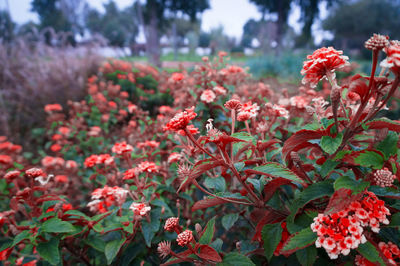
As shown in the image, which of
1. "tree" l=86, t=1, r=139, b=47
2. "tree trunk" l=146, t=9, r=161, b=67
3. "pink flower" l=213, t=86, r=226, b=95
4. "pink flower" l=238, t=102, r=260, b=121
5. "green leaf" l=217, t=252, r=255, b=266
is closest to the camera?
"green leaf" l=217, t=252, r=255, b=266

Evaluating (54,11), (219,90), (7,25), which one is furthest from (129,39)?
(219,90)

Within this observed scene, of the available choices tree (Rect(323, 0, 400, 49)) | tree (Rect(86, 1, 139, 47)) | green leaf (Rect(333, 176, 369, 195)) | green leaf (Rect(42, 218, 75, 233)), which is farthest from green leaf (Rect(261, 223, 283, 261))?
tree (Rect(86, 1, 139, 47))

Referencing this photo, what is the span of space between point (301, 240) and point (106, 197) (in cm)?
85

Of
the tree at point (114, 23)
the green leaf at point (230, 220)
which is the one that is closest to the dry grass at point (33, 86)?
the green leaf at point (230, 220)

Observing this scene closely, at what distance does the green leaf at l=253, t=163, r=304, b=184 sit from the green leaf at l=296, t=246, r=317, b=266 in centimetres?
21

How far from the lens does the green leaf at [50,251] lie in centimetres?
83

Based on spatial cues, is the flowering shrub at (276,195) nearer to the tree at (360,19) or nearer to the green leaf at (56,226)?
the green leaf at (56,226)

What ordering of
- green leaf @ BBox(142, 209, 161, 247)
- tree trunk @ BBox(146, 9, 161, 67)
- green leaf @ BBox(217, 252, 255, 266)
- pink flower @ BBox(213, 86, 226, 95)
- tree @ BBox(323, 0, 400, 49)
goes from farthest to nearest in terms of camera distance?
tree @ BBox(323, 0, 400, 49) < tree trunk @ BBox(146, 9, 161, 67) < pink flower @ BBox(213, 86, 226, 95) < green leaf @ BBox(142, 209, 161, 247) < green leaf @ BBox(217, 252, 255, 266)

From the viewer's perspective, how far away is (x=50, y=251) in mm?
856

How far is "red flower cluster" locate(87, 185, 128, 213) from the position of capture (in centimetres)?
98

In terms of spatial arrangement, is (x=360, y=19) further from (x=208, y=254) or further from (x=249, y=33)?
(x=208, y=254)

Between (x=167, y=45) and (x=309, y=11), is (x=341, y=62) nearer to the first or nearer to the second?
(x=309, y=11)

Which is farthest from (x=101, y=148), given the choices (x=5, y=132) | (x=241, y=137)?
(x=241, y=137)

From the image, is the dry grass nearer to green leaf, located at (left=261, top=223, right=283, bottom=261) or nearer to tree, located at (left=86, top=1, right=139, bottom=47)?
green leaf, located at (left=261, top=223, right=283, bottom=261)
